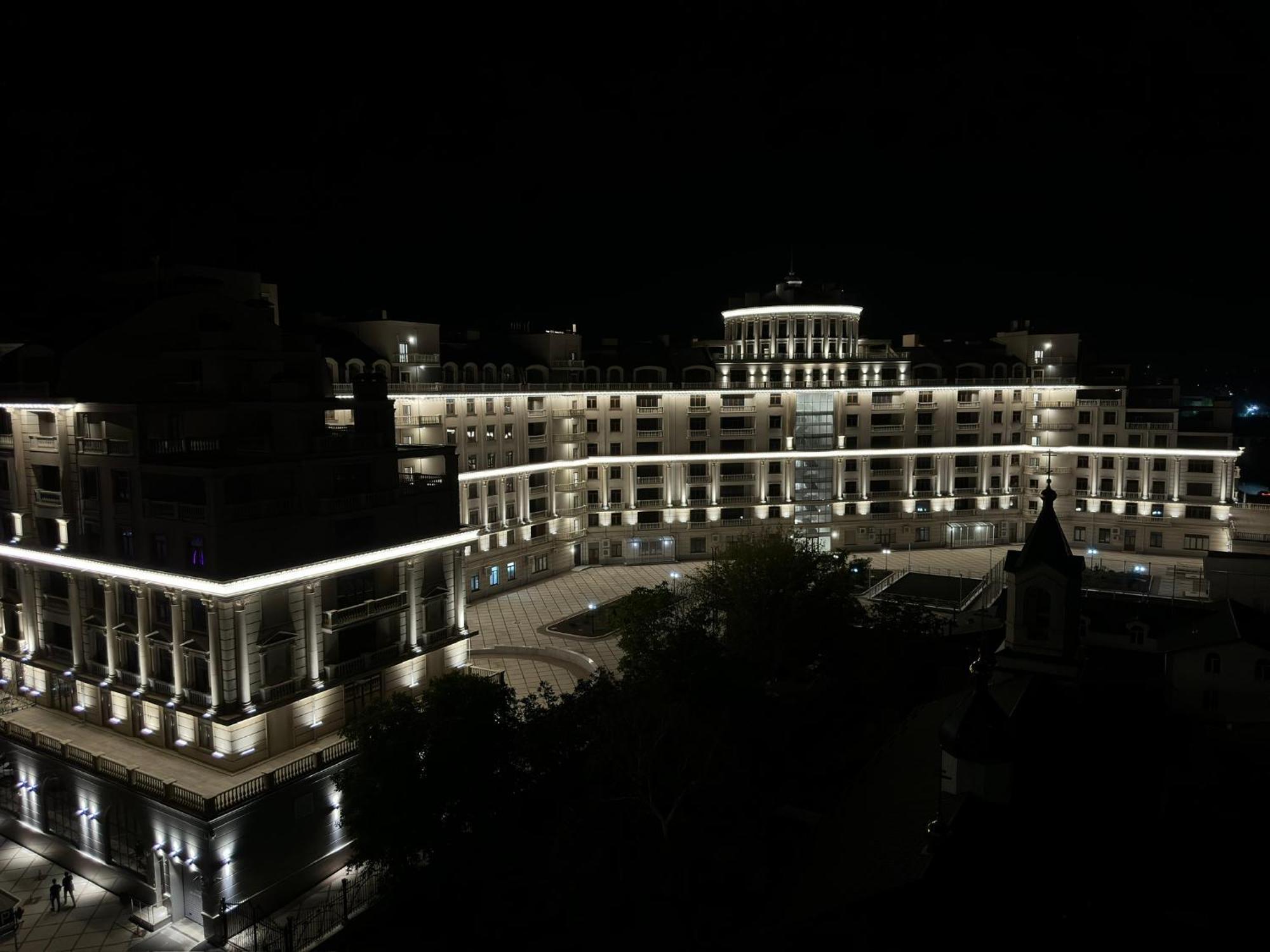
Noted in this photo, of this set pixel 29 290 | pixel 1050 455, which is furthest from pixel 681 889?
pixel 1050 455

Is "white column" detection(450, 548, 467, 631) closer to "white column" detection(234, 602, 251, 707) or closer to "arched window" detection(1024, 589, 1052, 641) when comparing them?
"white column" detection(234, 602, 251, 707)

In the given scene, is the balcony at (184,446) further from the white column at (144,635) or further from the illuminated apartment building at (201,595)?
the white column at (144,635)

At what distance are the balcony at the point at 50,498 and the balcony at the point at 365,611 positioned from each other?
1461 cm

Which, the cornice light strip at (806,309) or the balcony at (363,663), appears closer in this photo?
the balcony at (363,663)

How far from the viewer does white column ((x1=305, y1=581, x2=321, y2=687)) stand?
3800 cm

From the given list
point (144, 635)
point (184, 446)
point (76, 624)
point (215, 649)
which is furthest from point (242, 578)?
point (76, 624)

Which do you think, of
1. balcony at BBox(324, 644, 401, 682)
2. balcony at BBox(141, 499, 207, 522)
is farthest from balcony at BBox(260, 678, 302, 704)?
balcony at BBox(141, 499, 207, 522)

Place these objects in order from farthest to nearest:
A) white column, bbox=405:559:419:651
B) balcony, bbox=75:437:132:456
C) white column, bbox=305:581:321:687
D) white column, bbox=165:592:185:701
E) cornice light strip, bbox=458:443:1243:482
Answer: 1. cornice light strip, bbox=458:443:1243:482
2. white column, bbox=405:559:419:651
3. balcony, bbox=75:437:132:456
4. white column, bbox=305:581:321:687
5. white column, bbox=165:592:185:701

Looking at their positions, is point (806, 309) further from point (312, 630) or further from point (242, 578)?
point (242, 578)

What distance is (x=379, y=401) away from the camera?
43.1m

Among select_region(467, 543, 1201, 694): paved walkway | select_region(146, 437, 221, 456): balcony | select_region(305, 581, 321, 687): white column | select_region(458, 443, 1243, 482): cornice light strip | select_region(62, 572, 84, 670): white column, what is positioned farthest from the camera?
select_region(458, 443, 1243, 482): cornice light strip

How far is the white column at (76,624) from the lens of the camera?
4059 centimetres

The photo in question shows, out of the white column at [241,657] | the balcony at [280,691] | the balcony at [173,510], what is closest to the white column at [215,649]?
the white column at [241,657]

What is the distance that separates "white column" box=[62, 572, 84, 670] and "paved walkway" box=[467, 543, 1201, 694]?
72.3 ft
